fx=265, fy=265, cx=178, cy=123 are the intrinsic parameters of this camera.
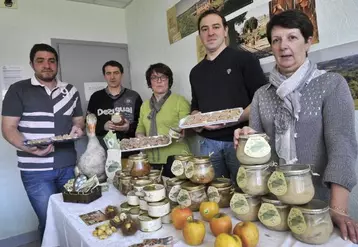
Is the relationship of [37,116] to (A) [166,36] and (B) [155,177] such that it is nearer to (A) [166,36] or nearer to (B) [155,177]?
(B) [155,177]

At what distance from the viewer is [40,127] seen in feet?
5.76

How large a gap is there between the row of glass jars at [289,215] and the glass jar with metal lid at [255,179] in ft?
0.10

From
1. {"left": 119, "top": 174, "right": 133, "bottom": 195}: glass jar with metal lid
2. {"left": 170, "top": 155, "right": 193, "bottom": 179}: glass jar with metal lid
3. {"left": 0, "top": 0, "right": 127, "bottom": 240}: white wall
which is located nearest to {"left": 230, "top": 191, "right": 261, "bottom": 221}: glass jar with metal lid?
{"left": 170, "top": 155, "right": 193, "bottom": 179}: glass jar with metal lid

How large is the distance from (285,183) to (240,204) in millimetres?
175

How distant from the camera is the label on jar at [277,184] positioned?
0.69m

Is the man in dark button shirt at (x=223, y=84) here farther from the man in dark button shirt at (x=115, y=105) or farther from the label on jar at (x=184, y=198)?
the man in dark button shirt at (x=115, y=105)

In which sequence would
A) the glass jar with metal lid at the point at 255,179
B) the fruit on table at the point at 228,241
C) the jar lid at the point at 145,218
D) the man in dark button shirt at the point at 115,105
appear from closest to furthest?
the fruit on table at the point at 228,241
the glass jar with metal lid at the point at 255,179
the jar lid at the point at 145,218
the man in dark button shirt at the point at 115,105

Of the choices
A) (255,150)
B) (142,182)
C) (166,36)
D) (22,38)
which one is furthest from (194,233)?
(22,38)

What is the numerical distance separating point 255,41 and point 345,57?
537mm

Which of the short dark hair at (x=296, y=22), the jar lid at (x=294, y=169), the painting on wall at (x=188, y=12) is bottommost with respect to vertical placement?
the jar lid at (x=294, y=169)

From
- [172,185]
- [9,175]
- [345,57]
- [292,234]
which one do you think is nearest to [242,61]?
[345,57]

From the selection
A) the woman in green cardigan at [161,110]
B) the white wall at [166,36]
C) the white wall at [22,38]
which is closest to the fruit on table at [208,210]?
the white wall at [166,36]

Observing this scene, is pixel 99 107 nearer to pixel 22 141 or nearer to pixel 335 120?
pixel 22 141

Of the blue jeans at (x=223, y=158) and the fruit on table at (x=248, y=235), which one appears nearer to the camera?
the fruit on table at (x=248, y=235)
